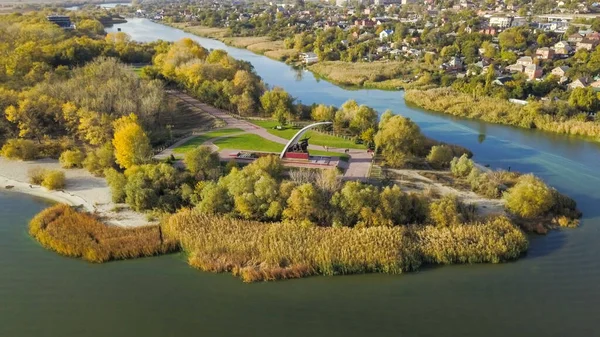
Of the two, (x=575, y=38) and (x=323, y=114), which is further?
(x=575, y=38)

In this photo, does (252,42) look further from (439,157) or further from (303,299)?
(303,299)

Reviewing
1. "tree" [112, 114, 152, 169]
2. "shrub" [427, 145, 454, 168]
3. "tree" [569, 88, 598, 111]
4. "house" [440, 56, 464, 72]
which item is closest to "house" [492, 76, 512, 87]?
"tree" [569, 88, 598, 111]

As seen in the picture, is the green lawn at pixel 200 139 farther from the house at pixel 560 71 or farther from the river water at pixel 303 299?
A: the house at pixel 560 71

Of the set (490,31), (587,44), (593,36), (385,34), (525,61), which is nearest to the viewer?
(525,61)

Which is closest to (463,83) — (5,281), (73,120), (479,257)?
(479,257)

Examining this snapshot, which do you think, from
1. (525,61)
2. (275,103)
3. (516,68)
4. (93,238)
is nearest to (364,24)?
(525,61)

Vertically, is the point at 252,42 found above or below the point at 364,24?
below

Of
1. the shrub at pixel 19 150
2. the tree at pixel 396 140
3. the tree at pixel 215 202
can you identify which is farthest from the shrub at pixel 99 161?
the tree at pixel 396 140
